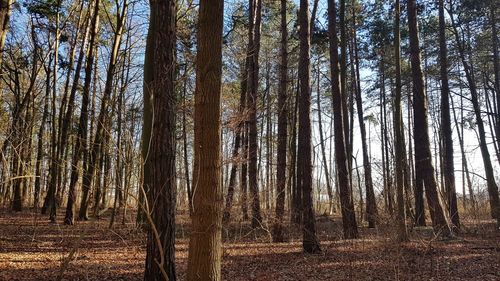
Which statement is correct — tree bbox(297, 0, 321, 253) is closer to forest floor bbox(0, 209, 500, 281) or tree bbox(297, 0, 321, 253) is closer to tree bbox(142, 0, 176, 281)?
forest floor bbox(0, 209, 500, 281)

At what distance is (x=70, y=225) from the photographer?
11664 mm

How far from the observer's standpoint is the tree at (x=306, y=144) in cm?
852

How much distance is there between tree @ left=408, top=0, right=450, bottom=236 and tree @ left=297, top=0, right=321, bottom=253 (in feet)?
11.0

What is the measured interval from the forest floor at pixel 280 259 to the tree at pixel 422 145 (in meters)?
0.73

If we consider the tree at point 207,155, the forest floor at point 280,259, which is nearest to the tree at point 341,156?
the forest floor at point 280,259

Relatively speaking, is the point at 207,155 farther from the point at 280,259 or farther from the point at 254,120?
the point at 254,120

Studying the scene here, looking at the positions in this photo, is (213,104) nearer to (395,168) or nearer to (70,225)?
(395,168)

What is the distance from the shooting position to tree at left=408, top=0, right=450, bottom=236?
389 inches

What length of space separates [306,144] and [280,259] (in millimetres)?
2514

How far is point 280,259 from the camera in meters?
8.18

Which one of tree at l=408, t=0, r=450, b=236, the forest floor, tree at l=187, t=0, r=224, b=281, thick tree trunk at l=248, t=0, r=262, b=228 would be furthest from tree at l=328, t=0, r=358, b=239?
tree at l=187, t=0, r=224, b=281

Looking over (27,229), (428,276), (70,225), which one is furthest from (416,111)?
(27,229)

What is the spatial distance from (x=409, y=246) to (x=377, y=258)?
42.7 inches

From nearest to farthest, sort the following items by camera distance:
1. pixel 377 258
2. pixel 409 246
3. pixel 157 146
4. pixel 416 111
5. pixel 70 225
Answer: pixel 157 146 < pixel 377 258 < pixel 409 246 < pixel 416 111 < pixel 70 225
